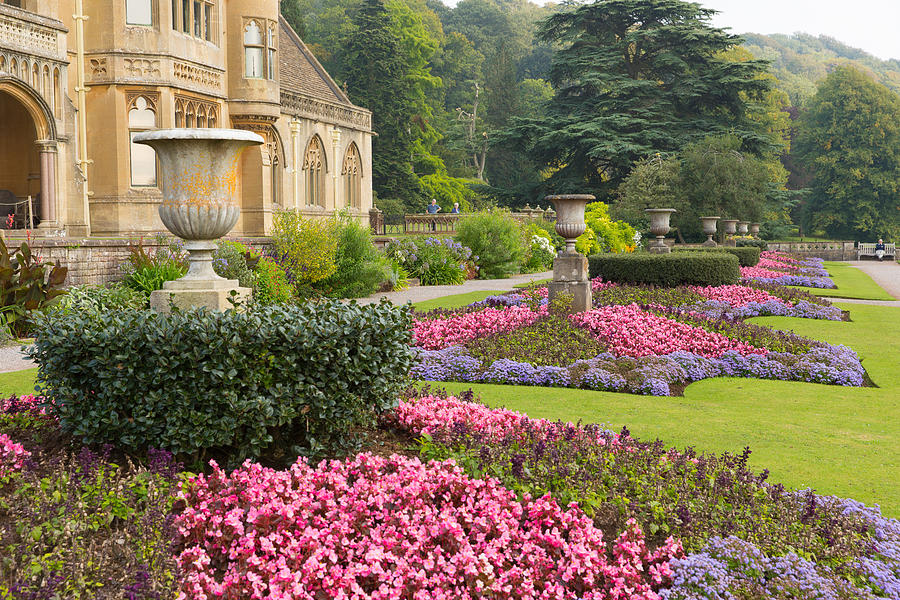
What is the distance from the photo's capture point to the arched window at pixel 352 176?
1373 inches

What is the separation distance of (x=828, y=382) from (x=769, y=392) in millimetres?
1147

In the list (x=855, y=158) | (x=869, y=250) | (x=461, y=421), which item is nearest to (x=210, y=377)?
(x=461, y=421)

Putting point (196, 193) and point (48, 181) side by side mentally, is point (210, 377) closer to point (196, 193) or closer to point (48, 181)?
point (196, 193)

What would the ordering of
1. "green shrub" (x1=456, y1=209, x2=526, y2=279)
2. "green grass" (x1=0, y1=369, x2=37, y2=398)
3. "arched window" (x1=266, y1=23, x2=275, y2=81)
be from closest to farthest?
1. "green grass" (x1=0, y1=369, x2=37, y2=398)
2. "arched window" (x1=266, y1=23, x2=275, y2=81)
3. "green shrub" (x1=456, y1=209, x2=526, y2=279)

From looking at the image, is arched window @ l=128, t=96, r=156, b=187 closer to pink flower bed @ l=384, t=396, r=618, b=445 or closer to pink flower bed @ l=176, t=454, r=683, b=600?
pink flower bed @ l=384, t=396, r=618, b=445

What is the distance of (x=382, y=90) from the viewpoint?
54594mm

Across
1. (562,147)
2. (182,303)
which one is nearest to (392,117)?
(562,147)

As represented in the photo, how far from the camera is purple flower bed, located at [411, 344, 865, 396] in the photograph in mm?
9180

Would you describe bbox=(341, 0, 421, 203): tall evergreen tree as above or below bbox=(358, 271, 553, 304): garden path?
above

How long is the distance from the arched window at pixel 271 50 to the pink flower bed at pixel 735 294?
14.8 metres

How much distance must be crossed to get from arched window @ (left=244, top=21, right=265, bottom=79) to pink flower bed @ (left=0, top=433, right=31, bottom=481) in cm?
2090

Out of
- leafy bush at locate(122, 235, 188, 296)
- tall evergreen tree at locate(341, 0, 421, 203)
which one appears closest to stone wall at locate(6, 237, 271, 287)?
leafy bush at locate(122, 235, 188, 296)

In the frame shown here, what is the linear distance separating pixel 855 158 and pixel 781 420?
205 ft

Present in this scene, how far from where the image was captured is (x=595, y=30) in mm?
50719
